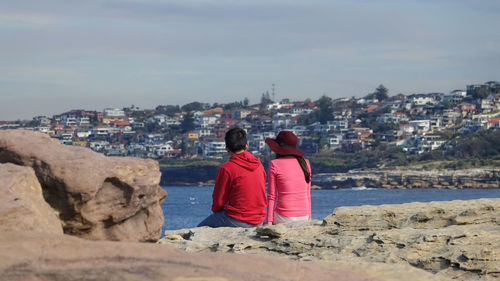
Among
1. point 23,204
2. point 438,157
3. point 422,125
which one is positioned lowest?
point 438,157

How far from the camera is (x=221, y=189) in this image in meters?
7.55

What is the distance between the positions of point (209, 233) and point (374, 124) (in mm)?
143433

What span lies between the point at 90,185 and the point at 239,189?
2.89 meters

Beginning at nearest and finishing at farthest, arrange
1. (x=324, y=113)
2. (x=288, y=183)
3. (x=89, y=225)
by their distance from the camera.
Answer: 1. (x=89, y=225)
2. (x=288, y=183)
3. (x=324, y=113)

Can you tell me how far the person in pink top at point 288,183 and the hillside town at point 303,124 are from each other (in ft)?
376

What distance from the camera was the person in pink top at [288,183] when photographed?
7.77m

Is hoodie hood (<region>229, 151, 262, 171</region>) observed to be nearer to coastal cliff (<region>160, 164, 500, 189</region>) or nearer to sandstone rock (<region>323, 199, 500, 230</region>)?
sandstone rock (<region>323, 199, 500, 230</region>)

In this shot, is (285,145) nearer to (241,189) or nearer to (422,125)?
(241,189)

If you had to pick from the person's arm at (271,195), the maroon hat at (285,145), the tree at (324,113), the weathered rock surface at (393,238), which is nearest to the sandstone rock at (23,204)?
the weathered rock surface at (393,238)

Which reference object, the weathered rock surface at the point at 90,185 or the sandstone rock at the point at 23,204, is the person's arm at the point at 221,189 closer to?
the weathered rock surface at the point at 90,185

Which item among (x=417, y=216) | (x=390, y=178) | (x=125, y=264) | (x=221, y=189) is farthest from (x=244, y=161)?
(x=390, y=178)

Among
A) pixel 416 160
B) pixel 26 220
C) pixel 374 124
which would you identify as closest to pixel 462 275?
pixel 26 220

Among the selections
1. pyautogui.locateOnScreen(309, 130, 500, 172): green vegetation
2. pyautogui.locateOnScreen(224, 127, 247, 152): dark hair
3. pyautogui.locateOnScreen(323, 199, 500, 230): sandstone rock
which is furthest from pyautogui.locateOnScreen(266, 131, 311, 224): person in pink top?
pyautogui.locateOnScreen(309, 130, 500, 172): green vegetation

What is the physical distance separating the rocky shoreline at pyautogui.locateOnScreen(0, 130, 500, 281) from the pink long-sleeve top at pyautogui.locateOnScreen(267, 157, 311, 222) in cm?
68
